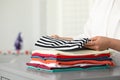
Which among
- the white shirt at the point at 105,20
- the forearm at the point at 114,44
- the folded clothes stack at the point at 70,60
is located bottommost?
the folded clothes stack at the point at 70,60

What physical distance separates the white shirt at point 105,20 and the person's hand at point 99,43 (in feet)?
0.83

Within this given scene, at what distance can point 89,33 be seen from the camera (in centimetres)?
136


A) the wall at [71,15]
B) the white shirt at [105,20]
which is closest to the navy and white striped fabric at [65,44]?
the white shirt at [105,20]

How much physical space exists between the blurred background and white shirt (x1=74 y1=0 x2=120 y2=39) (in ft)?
3.51

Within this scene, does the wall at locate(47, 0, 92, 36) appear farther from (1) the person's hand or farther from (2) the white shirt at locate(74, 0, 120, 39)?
(1) the person's hand

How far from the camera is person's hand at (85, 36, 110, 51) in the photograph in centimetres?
87

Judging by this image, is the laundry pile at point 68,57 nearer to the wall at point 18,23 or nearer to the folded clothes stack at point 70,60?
the folded clothes stack at point 70,60

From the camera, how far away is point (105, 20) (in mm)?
1228

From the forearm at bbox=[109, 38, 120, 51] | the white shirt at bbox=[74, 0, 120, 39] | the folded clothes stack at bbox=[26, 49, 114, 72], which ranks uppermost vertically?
the white shirt at bbox=[74, 0, 120, 39]

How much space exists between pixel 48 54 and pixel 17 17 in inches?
73.6

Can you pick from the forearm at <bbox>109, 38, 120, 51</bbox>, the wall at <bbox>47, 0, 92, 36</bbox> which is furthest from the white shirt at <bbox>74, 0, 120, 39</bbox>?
the wall at <bbox>47, 0, 92, 36</bbox>

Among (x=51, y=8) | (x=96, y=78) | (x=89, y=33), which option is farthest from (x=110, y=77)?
(x=51, y=8)

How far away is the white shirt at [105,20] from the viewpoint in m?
1.18

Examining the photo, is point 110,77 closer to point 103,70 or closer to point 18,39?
point 103,70
